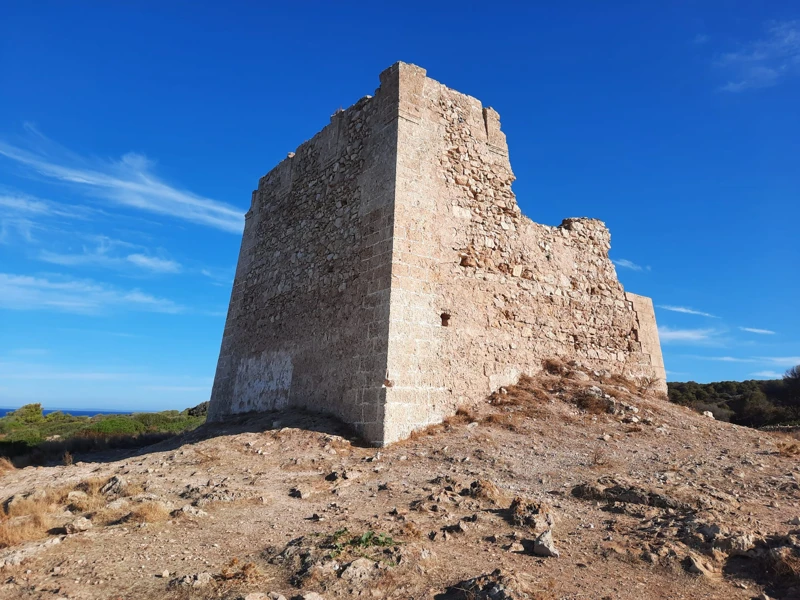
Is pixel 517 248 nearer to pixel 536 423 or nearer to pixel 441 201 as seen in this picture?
pixel 441 201

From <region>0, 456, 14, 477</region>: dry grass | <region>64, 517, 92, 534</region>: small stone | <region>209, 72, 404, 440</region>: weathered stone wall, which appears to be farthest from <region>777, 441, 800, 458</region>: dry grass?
<region>0, 456, 14, 477</region>: dry grass

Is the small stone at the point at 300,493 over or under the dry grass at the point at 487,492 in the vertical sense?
under

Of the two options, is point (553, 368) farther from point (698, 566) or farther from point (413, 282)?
point (698, 566)

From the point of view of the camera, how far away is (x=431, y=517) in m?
4.81

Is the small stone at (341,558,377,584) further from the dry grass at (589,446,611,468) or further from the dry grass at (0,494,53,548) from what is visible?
the dry grass at (589,446,611,468)

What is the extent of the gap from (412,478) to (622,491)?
217 centimetres

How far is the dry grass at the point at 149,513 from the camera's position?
4.91m

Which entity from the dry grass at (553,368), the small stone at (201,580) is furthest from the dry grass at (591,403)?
the small stone at (201,580)

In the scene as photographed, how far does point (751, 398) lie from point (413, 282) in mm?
19844

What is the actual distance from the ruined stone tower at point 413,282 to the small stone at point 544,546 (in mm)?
3666

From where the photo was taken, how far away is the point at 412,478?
6082mm

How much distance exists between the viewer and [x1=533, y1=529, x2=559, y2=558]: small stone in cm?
398

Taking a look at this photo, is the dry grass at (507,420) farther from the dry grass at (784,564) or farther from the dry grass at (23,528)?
the dry grass at (23,528)

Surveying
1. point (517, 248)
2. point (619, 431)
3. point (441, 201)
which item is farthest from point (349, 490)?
point (517, 248)
